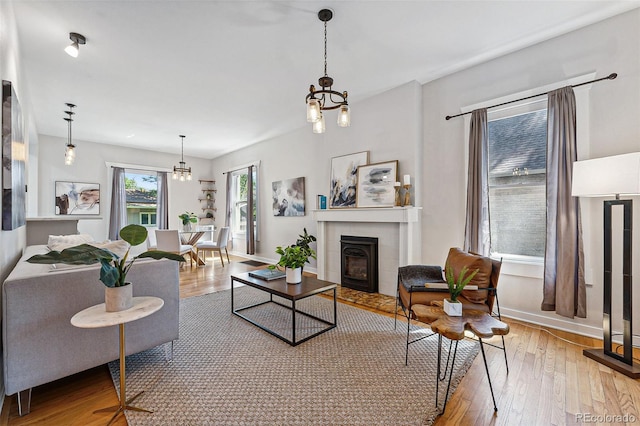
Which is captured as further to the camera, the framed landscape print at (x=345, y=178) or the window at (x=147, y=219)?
the window at (x=147, y=219)

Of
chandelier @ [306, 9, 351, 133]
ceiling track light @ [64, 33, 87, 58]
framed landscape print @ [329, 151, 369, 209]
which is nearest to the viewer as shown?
chandelier @ [306, 9, 351, 133]

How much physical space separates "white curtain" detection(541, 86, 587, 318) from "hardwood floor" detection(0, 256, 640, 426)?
400 millimetres

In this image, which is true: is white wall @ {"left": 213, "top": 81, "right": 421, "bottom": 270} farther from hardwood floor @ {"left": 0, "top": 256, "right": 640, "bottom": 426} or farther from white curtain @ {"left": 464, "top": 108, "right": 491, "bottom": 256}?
hardwood floor @ {"left": 0, "top": 256, "right": 640, "bottom": 426}

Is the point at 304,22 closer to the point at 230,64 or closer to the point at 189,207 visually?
the point at 230,64

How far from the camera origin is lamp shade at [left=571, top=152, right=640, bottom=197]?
190cm

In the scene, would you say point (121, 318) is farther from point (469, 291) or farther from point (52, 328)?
point (469, 291)

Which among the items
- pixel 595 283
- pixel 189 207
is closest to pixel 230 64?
pixel 595 283

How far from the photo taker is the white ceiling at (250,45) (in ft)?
7.75

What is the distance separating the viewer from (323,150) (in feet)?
15.9

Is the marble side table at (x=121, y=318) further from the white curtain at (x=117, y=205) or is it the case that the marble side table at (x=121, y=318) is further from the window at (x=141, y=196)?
the window at (x=141, y=196)

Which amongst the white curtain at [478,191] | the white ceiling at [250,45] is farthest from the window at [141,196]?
the white curtain at [478,191]

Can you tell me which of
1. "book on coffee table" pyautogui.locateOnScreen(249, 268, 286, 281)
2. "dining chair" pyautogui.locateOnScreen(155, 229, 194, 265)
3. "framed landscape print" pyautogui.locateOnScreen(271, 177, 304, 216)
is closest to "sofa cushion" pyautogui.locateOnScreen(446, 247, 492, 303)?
"book on coffee table" pyautogui.locateOnScreen(249, 268, 286, 281)

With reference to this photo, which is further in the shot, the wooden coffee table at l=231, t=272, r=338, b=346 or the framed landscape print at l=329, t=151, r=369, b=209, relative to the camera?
the framed landscape print at l=329, t=151, r=369, b=209

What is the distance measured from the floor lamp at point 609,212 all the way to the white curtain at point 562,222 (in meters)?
0.37
